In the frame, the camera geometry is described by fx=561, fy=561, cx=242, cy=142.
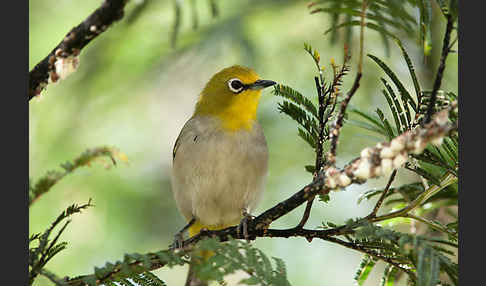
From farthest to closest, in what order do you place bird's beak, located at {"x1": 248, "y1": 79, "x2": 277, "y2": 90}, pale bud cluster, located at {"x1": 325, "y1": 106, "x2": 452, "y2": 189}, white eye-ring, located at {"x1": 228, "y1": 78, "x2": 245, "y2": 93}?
white eye-ring, located at {"x1": 228, "y1": 78, "x2": 245, "y2": 93}
bird's beak, located at {"x1": 248, "y1": 79, "x2": 277, "y2": 90}
pale bud cluster, located at {"x1": 325, "y1": 106, "x2": 452, "y2": 189}

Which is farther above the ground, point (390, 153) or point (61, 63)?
point (61, 63)

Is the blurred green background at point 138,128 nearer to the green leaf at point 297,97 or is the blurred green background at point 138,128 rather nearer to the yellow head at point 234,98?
the yellow head at point 234,98

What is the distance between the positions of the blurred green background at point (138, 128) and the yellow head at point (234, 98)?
113 centimetres

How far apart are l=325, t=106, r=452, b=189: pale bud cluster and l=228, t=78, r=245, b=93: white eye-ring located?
254 cm

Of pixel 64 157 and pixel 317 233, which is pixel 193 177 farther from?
pixel 64 157

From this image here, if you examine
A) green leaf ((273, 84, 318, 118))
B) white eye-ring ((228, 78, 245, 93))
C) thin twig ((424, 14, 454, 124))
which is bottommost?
thin twig ((424, 14, 454, 124))

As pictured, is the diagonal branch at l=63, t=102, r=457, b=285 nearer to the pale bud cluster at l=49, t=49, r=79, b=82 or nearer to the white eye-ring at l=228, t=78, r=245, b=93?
the pale bud cluster at l=49, t=49, r=79, b=82

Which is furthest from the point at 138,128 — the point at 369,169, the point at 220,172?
the point at 369,169

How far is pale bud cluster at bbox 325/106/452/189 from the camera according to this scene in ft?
4.67

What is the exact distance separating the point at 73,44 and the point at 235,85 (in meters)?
2.57

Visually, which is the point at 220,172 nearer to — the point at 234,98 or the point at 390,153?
the point at 234,98

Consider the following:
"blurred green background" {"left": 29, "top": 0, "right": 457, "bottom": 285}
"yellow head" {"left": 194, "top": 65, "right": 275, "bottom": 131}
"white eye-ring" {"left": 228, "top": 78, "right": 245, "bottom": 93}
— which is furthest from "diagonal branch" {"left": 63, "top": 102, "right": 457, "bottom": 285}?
"blurred green background" {"left": 29, "top": 0, "right": 457, "bottom": 285}

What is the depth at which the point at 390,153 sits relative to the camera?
4.89ft
